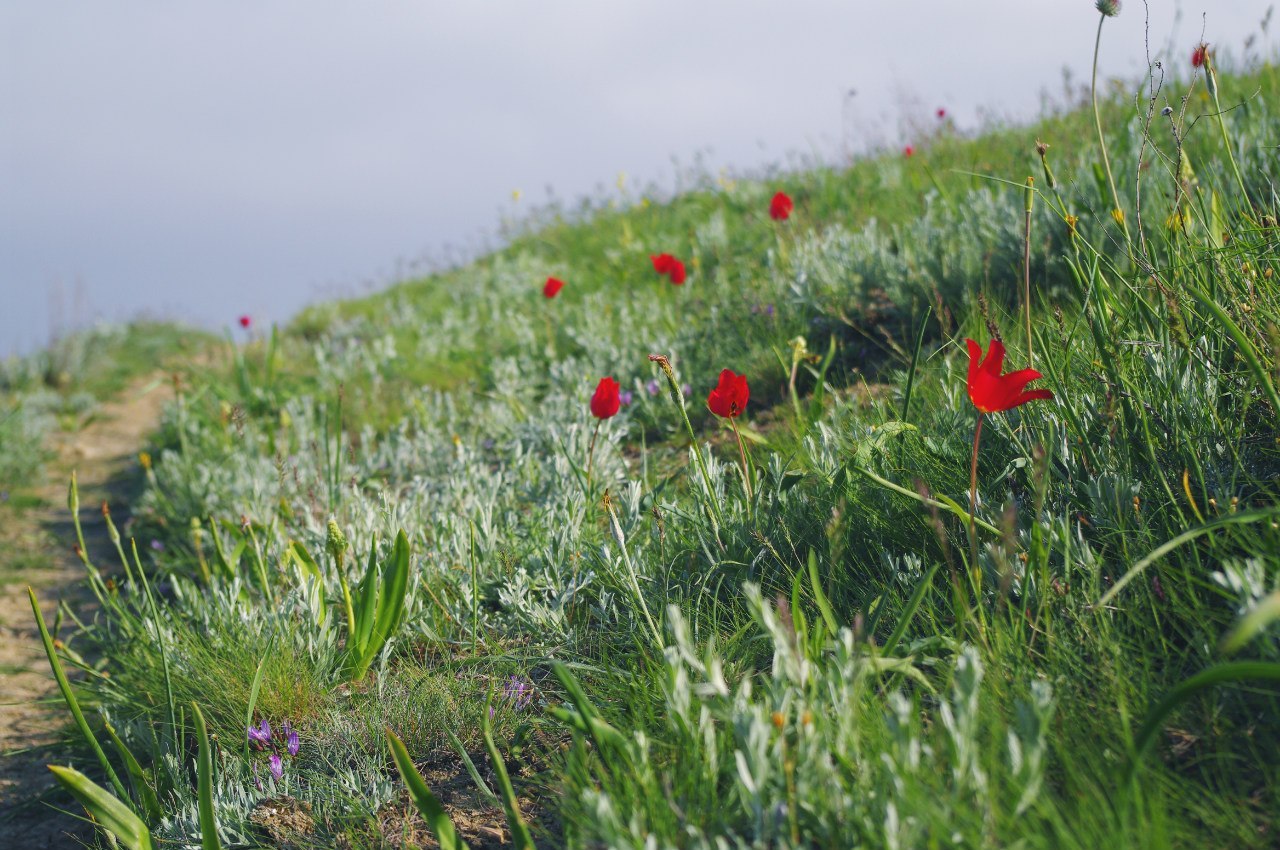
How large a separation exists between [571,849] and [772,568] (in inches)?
43.7

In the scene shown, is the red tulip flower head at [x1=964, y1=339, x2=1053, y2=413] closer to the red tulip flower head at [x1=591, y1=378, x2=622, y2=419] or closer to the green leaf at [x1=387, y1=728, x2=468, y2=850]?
the red tulip flower head at [x1=591, y1=378, x2=622, y2=419]

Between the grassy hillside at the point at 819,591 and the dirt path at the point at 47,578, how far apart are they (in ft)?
0.76

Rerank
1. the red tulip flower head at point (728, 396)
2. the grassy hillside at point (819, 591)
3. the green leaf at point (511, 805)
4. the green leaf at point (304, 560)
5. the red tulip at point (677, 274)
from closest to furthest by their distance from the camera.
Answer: the grassy hillside at point (819, 591) → the green leaf at point (511, 805) → the red tulip flower head at point (728, 396) → the green leaf at point (304, 560) → the red tulip at point (677, 274)

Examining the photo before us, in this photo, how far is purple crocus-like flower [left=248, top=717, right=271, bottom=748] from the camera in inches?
98.1

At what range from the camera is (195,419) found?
240 inches

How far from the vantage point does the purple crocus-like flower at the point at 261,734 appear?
249 cm

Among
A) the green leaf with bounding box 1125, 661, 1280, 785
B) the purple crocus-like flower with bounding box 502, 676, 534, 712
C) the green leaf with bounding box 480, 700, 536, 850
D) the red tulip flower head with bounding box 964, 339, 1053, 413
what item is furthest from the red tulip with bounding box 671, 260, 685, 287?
the green leaf with bounding box 1125, 661, 1280, 785

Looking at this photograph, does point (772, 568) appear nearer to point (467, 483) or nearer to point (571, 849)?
point (571, 849)

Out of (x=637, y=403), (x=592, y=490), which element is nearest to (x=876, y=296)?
(x=637, y=403)

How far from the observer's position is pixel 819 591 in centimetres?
183

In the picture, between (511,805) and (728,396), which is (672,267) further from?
(511,805)

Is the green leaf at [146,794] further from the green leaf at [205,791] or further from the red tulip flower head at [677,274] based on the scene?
the red tulip flower head at [677,274]

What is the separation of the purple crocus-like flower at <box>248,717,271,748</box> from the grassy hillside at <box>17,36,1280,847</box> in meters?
0.01

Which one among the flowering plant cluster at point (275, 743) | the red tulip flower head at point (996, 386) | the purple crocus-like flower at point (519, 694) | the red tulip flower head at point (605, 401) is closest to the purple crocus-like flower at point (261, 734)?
the flowering plant cluster at point (275, 743)
